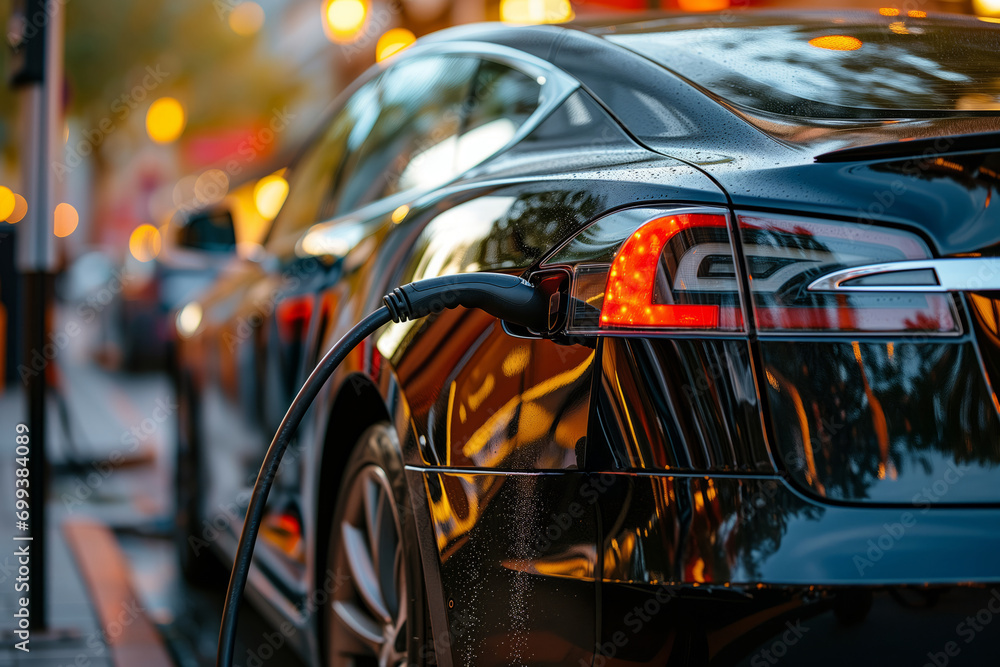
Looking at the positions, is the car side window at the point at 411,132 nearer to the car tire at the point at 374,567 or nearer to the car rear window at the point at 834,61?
the car rear window at the point at 834,61

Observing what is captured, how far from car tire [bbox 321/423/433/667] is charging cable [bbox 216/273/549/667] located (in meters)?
0.20

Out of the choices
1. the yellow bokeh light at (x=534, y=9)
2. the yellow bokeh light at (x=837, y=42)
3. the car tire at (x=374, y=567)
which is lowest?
the car tire at (x=374, y=567)

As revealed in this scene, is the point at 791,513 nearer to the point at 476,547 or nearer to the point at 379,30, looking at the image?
the point at 476,547

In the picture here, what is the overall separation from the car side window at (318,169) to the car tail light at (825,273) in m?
1.96

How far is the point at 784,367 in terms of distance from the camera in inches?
60.4

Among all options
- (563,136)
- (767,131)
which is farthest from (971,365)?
(563,136)

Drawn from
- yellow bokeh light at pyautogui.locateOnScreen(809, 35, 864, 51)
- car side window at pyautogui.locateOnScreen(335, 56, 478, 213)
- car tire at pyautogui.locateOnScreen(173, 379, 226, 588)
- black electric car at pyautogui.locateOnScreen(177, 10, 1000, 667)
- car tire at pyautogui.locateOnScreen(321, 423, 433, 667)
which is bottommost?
car tire at pyautogui.locateOnScreen(173, 379, 226, 588)

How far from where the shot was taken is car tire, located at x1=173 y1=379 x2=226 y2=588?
160 inches

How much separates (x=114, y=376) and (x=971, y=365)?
1163 cm

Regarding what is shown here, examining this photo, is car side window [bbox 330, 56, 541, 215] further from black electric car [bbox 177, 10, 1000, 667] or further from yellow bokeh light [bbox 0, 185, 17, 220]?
yellow bokeh light [bbox 0, 185, 17, 220]

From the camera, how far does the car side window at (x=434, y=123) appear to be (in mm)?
2461

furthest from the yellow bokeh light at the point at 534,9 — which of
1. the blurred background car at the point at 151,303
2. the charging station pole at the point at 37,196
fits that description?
the charging station pole at the point at 37,196

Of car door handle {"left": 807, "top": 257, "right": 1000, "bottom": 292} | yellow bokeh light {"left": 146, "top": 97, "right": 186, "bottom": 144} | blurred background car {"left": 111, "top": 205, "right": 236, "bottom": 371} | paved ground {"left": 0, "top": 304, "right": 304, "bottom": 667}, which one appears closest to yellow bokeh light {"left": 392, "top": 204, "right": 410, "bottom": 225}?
car door handle {"left": 807, "top": 257, "right": 1000, "bottom": 292}

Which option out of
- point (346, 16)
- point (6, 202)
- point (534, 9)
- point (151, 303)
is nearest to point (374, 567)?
point (534, 9)
